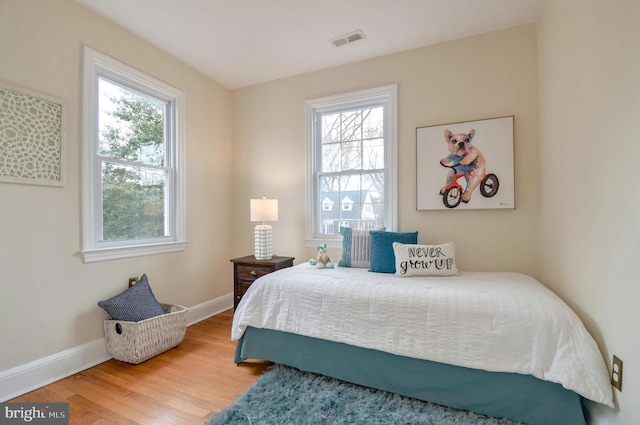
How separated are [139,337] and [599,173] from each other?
2.98 meters

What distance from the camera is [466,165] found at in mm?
2543

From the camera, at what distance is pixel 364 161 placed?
9.93 ft

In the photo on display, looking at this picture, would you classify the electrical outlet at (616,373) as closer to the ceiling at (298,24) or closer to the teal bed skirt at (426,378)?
the teal bed skirt at (426,378)

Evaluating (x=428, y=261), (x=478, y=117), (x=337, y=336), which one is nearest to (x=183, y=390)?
(x=337, y=336)

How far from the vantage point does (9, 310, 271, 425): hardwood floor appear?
5.23 ft

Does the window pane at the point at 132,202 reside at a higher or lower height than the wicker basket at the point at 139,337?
higher

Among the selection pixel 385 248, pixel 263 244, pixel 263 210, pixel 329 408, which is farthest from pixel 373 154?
pixel 329 408

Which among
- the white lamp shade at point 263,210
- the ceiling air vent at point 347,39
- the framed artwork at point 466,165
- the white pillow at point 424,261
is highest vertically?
the ceiling air vent at point 347,39

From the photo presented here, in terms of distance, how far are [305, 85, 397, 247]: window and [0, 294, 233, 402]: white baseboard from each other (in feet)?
6.59

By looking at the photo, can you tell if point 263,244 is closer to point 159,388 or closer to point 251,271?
point 251,271

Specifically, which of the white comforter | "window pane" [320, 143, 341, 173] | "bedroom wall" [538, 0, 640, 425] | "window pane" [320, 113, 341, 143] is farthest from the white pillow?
"window pane" [320, 113, 341, 143]

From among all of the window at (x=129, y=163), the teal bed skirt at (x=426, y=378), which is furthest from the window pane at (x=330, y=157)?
the teal bed skirt at (x=426, y=378)

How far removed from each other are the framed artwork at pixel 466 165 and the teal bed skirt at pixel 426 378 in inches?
56.2

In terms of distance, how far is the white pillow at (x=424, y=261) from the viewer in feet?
7.20
